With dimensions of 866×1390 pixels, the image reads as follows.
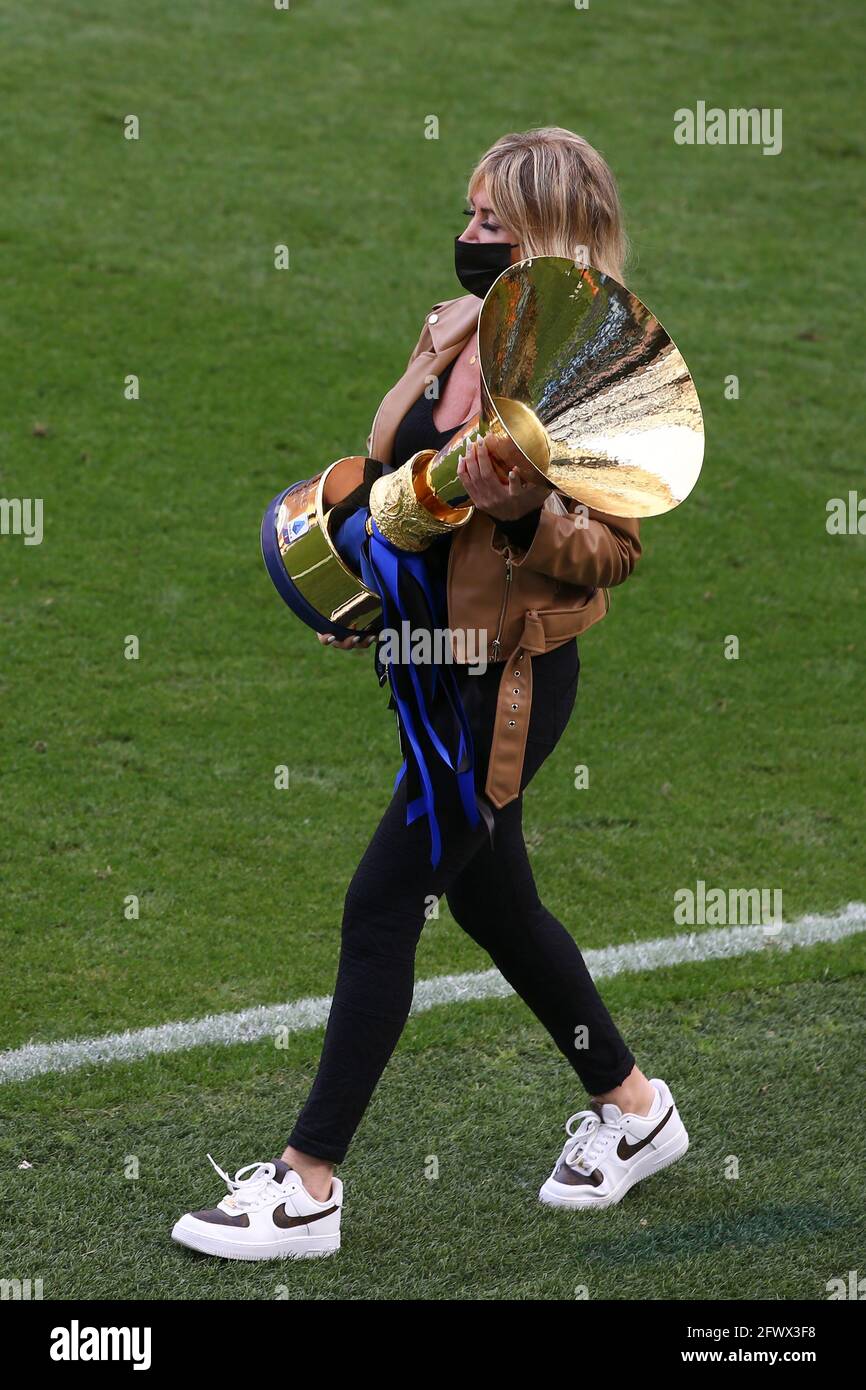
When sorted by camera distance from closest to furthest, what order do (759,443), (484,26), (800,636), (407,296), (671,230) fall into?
(800,636) < (759,443) < (407,296) < (671,230) < (484,26)

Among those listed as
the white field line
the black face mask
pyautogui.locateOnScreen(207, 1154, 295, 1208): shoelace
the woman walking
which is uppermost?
the black face mask

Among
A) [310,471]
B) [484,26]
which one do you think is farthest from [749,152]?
[310,471]

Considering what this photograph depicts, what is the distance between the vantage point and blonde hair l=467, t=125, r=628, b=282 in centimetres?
298

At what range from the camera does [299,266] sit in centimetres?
930

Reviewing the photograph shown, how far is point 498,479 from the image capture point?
2766 mm

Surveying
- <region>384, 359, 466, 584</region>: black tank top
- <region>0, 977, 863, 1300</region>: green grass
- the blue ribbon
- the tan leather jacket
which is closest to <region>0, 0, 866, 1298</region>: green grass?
<region>0, 977, 863, 1300</region>: green grass

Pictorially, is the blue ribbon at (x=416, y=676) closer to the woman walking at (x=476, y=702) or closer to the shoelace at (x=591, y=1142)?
the woman walking at (x=476, y=702)

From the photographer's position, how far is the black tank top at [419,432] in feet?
10.2

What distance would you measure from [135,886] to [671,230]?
6919 mm

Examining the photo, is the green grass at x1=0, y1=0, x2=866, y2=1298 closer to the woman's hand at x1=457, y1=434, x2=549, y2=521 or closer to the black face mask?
the woman's hand at x1=457, y1=434, x2=549, y2=521

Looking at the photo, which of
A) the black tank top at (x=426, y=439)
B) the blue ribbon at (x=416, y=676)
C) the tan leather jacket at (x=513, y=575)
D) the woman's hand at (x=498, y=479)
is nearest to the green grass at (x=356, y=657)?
the blue ribbon at (x=416, y=676)

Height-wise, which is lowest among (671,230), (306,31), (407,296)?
(407,296)

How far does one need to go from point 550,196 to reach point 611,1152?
1.90m

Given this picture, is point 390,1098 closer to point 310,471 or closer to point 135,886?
point 135,886
